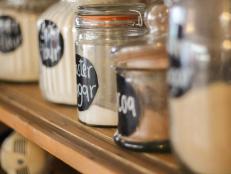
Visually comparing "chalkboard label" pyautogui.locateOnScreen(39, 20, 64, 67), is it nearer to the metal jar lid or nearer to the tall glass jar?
the tall glass jar

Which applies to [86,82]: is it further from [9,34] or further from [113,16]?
[9,34]

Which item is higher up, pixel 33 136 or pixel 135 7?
pixel 135 7

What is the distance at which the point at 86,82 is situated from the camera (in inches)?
19.6

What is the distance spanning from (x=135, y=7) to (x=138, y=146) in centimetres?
16

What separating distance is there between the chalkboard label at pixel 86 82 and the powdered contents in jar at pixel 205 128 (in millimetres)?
164

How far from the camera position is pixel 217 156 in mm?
329

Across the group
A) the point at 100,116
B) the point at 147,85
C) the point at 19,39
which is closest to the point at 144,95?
the point at 147,85

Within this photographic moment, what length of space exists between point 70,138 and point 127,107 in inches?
4.1

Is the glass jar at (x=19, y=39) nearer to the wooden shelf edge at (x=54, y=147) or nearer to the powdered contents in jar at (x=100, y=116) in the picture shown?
the wooden shelf edge at (x=54, y=147)

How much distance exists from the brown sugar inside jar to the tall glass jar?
20 cm

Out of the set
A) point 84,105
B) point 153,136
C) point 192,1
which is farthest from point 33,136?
point 192,1

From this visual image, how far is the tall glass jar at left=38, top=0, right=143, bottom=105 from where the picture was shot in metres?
0.61

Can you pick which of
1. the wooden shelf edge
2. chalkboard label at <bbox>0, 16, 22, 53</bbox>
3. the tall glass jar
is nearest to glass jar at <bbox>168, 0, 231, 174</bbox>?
the wooden shelf edge

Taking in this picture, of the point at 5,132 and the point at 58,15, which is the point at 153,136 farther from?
the point at 5,132
